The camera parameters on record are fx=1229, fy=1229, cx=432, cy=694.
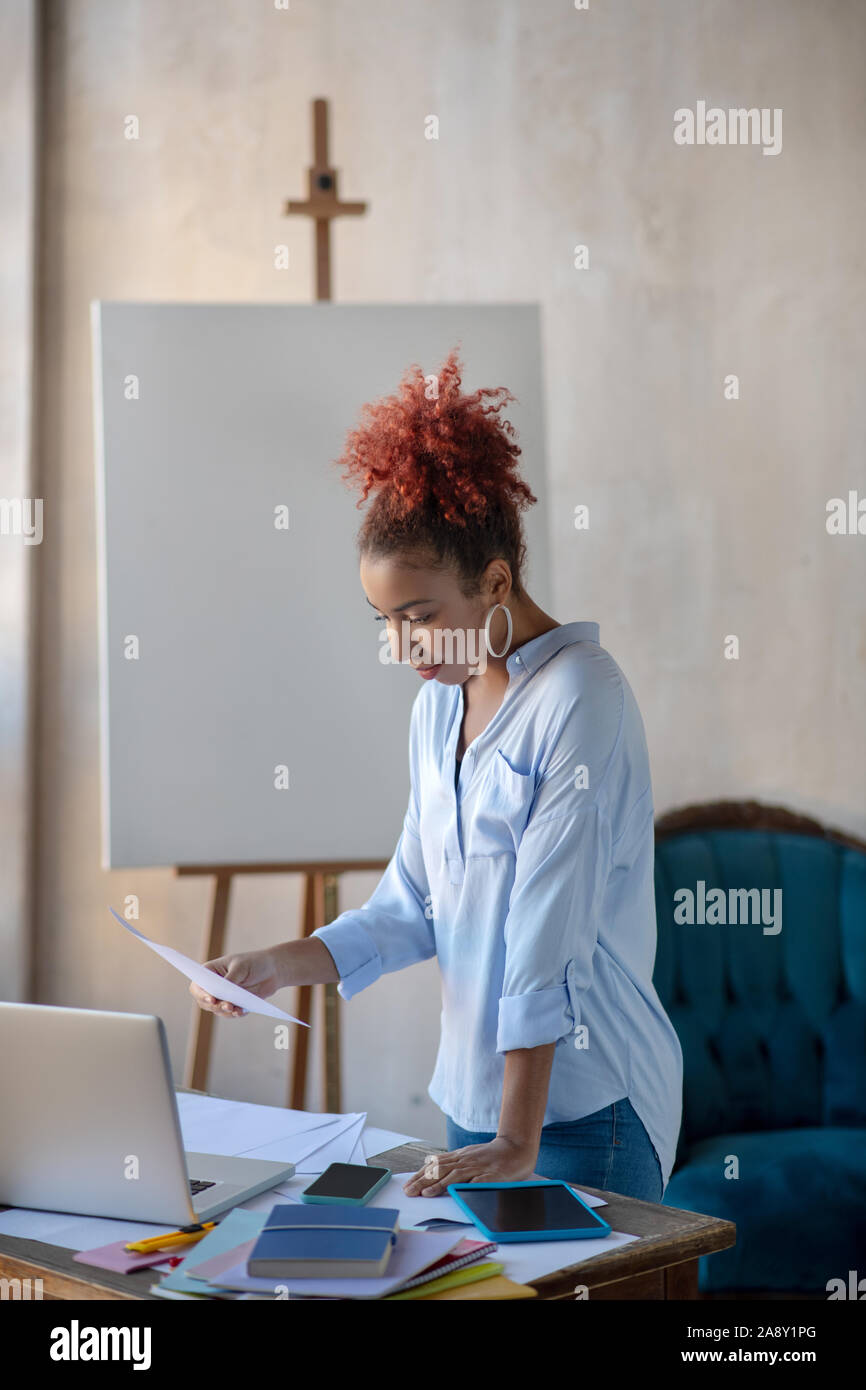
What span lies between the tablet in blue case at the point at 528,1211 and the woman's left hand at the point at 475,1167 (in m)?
0.01

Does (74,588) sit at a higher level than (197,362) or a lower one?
lower

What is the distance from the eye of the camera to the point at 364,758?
230cm

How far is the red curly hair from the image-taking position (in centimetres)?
136

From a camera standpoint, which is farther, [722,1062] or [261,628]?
Answer: [722,1062]

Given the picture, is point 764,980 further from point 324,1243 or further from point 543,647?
point 324,1243

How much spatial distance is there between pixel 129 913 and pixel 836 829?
5.40ft

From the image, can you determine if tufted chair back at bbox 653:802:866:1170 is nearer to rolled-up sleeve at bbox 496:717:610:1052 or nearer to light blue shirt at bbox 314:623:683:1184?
light blue shirt at bbox 314:623:683:1184

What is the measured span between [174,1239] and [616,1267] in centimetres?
36

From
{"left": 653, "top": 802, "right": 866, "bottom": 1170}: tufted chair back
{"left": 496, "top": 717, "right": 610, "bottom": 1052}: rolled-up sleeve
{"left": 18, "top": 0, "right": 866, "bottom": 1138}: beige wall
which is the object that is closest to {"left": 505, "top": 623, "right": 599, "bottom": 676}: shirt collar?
{"left": 496, "top": 717, "right": 610, "bottom": 1052}: rolled-up sleeve

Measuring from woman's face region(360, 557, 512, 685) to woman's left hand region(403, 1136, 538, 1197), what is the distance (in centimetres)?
51
